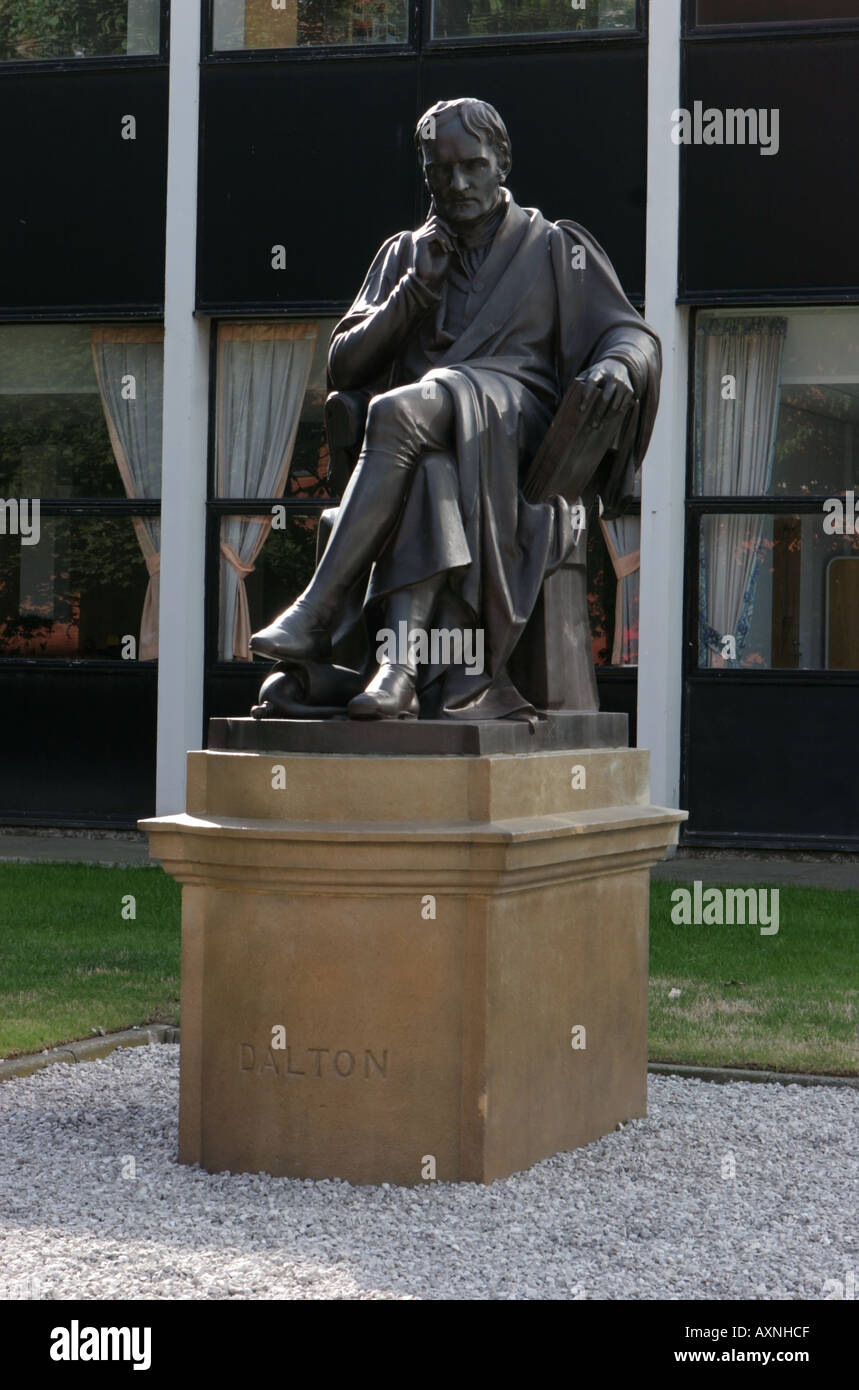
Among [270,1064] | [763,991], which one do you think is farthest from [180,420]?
[270,1064]

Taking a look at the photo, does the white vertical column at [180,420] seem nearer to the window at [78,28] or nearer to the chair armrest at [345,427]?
the window at [78,28]

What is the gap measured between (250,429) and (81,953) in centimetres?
612

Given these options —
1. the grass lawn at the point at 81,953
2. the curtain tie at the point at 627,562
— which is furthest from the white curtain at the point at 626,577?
the grass lawn at the point at 81,953

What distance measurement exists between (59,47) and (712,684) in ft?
22.1

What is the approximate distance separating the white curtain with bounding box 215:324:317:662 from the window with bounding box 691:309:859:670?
295 cm

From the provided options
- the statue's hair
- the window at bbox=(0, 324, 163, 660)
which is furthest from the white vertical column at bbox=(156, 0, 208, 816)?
the statue's hair

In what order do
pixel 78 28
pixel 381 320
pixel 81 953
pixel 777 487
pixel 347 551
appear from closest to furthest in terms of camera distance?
pixel 347 551, pixel 381 320, pixel 81 953, pixel 777 487, pixel 78 28

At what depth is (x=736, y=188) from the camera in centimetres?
1263

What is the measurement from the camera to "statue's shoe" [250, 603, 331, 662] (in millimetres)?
5230

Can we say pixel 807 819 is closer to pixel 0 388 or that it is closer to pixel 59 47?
pixel 0 388

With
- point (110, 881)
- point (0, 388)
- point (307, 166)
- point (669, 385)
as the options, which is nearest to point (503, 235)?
point (110, 881)

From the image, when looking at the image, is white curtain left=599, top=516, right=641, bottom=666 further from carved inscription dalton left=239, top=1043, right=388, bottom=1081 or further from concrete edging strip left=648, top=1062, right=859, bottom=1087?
carved inscription dalton left=239, top=1043, right=388, bottom=1081

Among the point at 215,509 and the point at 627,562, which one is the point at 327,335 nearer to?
the point at 215,509

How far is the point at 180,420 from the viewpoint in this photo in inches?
534
